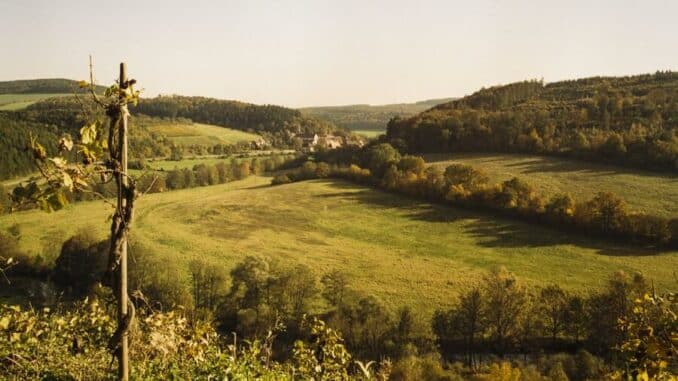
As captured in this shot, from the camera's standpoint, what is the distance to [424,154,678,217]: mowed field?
6419 cm

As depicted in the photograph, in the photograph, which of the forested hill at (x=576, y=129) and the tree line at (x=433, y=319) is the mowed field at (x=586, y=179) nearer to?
the forested hill at (x=576, y=129)

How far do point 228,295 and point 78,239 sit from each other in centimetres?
2065

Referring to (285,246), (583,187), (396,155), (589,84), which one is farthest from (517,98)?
(285,246)

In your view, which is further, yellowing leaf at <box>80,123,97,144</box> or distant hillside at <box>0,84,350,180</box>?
distant hillside at <box>0,84,350,180</box>

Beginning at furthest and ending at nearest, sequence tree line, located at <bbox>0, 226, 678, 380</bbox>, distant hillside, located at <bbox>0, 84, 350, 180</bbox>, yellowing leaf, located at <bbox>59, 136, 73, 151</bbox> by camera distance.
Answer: distant hillside, located at <bbox>0, 84, 350, 180</bbox>, tree line, located at <bbox>0, 226, 678, 380</bbox>, yellowing leaf, located at <bbox>59, 136, 73, 151</bbox>

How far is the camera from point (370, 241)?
207ft

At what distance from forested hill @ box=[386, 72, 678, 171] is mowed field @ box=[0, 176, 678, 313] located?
2741cm

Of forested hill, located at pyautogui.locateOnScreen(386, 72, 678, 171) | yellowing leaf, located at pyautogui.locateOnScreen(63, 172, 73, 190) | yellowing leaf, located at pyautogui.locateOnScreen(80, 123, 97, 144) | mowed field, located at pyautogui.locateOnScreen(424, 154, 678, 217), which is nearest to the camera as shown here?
yellowing leaf, located at pyautogui.locateOnScreen(63, 172, 73, 190)

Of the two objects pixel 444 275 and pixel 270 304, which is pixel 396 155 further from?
pixel 270 304

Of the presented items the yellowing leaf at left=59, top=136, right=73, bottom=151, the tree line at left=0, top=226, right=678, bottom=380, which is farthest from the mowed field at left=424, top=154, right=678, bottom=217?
the yellowing leaf at left=59, top=136, right=73, bottom=151

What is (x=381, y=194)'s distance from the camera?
85.0 m

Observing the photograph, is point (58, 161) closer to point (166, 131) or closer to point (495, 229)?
point (495, 229)

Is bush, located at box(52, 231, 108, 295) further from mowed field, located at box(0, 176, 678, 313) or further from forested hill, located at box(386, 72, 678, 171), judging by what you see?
forested hill, located at box(386, 72, 678, 171)

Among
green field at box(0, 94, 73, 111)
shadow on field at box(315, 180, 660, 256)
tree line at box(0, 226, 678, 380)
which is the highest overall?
green field at box(0, 94, 73, 111)
